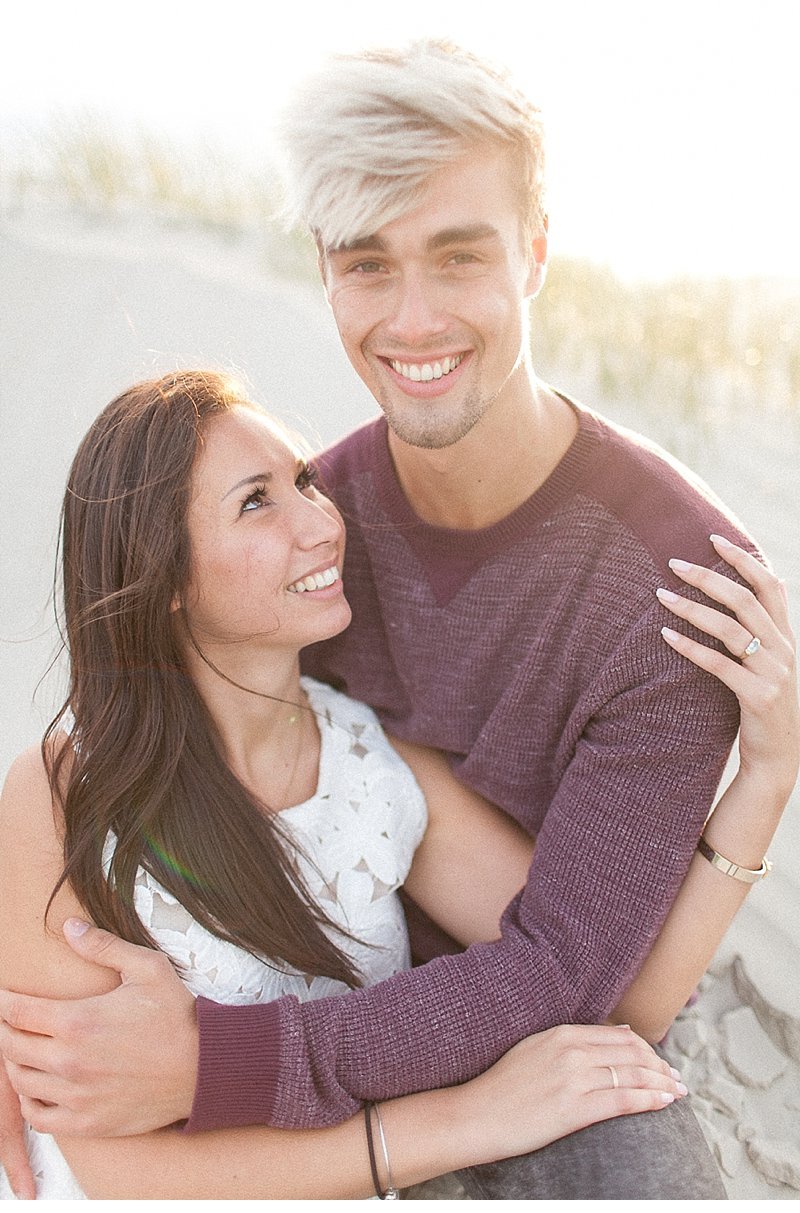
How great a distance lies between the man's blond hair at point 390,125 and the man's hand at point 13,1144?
5.85ft

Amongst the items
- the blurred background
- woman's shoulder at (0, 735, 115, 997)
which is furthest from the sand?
woman's shoulder at (0, 735, 115, 997)

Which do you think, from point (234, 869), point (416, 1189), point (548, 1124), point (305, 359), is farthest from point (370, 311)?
point (305, 359)

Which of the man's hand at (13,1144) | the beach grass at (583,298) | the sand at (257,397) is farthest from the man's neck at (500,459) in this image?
the beach grass at (583,298)

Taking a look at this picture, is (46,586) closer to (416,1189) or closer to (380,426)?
(380,426)

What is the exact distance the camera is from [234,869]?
2.30m

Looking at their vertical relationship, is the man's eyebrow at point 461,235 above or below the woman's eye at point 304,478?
above

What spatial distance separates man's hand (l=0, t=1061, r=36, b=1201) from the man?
285 millimetres

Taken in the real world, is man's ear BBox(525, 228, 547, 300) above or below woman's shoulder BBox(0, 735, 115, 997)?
above

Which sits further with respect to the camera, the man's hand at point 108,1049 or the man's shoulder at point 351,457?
the man's shoulder at point 351,457

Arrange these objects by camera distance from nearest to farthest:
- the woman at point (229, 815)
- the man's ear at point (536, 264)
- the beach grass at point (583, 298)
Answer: the woman at point (229, 815), the man's ear at point (536, 264), the beach grass at point (583, 298)

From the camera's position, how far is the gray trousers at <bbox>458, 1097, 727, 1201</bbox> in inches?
80.8

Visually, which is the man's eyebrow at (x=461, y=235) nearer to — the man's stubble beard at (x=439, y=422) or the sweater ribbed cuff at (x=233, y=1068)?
the man's stubble beard at (x=439, y=422)

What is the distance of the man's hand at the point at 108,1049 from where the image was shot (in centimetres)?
203

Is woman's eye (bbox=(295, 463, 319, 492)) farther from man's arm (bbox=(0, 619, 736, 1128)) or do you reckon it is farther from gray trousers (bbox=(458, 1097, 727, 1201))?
gray trousers (bbox=(458, 1097, 727, 1201))
